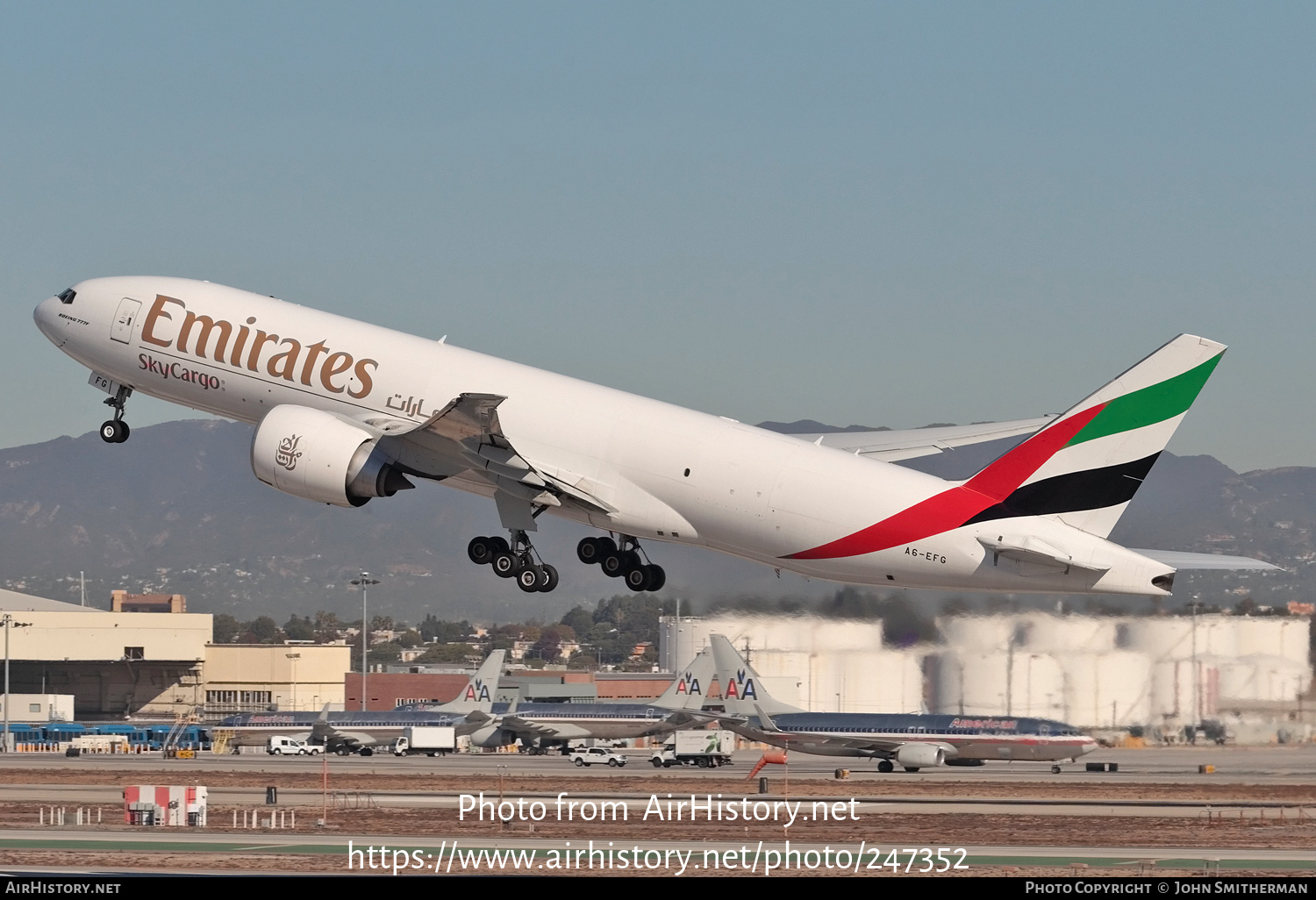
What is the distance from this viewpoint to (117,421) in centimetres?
4247

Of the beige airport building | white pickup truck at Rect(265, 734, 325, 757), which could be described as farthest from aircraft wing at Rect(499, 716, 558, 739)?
the beige airport building

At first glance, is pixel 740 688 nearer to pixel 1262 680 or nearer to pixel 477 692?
pixel 1262 680

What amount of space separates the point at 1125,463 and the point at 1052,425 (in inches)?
65.1

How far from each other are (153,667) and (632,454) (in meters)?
87.7

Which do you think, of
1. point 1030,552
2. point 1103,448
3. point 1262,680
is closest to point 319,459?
point 1030,552

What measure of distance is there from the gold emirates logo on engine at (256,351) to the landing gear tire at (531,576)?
18.2 feet

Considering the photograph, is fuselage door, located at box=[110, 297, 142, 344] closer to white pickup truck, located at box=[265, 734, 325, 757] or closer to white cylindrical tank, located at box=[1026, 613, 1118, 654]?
white cylindrical tank, located at box=[1026, 613, 1118, 654]

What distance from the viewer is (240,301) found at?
39.1 meters

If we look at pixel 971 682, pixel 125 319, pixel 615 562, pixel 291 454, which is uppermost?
pixel 125 319

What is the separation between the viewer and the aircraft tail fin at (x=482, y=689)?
8712 centimetres

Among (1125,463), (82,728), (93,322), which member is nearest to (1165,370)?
(1125,463)

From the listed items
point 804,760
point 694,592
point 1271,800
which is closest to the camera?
point 694,592

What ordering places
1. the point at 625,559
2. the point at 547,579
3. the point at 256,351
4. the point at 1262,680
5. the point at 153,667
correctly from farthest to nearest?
the point at 153,667 < the point at 1262,680 < the point at 625,559 < the point at 256,351 < the point at 547,579
